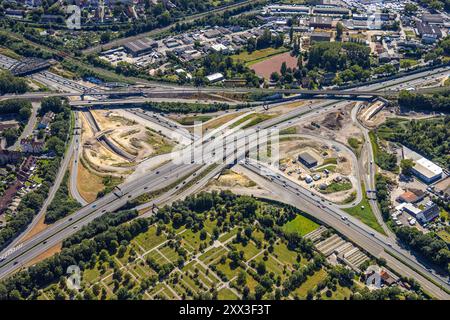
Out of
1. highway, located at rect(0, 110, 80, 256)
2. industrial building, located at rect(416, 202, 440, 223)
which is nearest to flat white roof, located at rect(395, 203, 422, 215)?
industrial building, located at rect(416, 202, 440, 223)

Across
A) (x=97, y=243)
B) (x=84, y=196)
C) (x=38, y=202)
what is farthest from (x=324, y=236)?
(x=38, y=202)

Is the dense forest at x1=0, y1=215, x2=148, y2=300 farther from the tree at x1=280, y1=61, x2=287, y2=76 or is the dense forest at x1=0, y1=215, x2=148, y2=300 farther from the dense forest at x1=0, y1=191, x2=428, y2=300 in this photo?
the tree at x1=280, y1=61, x2=287, y2=76

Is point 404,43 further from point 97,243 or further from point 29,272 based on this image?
point 29,272

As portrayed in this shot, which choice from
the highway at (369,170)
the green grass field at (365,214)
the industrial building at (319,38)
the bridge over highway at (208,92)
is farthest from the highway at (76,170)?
the industrial building at (319,38)

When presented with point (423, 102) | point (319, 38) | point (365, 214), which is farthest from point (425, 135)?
point (319, 38)

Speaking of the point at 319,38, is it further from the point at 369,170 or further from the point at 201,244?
the point at 201,244

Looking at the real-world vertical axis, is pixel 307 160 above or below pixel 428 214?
above

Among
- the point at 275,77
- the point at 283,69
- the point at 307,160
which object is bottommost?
the point at 307,160
